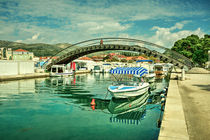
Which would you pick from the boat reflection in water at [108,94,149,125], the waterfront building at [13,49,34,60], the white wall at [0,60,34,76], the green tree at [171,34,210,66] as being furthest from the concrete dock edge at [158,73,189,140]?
the waterfront building at [13,49,34,60]

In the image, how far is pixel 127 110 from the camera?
15758mm

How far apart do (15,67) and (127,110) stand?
3505 cm

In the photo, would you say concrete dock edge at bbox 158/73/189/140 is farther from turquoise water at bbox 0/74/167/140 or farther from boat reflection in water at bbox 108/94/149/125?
boat reflection in water at bbox 108/94/149/125

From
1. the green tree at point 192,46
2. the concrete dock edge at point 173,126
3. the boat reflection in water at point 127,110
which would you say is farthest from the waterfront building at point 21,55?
the concrete dock edge at point 173,126

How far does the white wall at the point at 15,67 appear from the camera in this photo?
38.8 meters

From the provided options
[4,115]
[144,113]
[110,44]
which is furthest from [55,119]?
[110,44]

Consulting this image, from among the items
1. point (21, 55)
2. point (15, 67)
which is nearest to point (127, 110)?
point (15, 67)

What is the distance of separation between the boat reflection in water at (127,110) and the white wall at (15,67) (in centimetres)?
3067

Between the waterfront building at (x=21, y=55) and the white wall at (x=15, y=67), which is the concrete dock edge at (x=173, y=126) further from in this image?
the waterfront building at (x=21, y=55)

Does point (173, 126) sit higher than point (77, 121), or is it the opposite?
point (173, 126)

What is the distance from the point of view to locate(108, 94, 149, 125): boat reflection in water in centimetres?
1295

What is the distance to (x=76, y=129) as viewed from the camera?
10.8m

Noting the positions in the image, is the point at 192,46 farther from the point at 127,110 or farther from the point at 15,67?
the point at 127,110

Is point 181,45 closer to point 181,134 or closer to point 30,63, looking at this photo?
point 30,63
